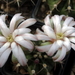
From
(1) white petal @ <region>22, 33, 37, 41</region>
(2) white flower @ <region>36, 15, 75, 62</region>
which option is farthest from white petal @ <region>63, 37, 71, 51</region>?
(1) white petal @ <region>22, 33, 37, 41</region>

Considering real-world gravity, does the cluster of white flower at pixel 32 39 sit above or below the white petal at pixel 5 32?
below

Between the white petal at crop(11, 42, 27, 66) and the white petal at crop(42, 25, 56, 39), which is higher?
the white petal at crop(42, 25, 56, 39)

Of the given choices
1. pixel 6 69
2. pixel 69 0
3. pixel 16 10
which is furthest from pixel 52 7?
pixel 6 69

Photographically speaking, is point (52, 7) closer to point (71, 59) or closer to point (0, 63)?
point (71, 59)

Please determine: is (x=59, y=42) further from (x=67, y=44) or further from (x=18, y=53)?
(x=18, y=53)

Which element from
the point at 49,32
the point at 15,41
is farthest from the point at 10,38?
the point at 49,32

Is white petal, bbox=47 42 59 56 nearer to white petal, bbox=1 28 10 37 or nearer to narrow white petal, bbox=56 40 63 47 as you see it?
narrow white petal, bbox=56 40 63 47

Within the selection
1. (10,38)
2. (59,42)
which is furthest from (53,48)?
(10,38)

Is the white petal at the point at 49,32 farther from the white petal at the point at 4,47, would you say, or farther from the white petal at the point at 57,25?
the white petal at the point at 4,47

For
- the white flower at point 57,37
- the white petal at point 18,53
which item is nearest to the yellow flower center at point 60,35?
the white flower at point 57,37
